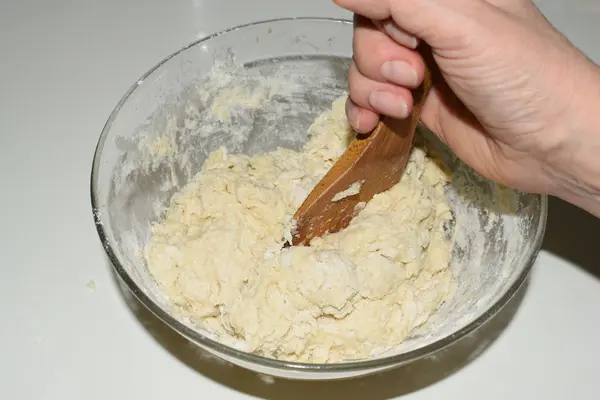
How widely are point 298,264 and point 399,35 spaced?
0.49 m

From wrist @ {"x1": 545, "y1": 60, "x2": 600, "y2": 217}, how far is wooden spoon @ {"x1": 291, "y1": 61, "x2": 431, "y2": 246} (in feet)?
0.92

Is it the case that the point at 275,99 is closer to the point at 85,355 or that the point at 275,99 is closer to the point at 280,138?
Result: the point at 280,138

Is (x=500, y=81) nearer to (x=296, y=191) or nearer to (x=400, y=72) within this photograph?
(x=400, y=72)

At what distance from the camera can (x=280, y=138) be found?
5.89 feet

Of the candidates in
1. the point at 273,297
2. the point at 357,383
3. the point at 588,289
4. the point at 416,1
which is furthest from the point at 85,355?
the point at 588,289

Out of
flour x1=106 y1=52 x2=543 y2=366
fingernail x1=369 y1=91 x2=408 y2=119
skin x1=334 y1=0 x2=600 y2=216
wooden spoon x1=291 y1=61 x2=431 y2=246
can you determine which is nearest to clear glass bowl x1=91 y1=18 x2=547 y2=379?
flour x1=106 y1=52 x2=543 y2=366

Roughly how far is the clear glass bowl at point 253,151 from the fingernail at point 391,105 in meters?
0.34

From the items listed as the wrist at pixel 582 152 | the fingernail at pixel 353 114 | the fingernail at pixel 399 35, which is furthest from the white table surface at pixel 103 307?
the fingernail at pixel 399 35

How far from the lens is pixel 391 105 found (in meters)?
1.28

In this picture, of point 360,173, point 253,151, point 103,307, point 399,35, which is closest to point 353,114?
point 360,173

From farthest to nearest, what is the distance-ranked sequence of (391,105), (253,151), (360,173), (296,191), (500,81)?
(253,151)
(296,191)
(360,173)
(391,105)
(500,81)

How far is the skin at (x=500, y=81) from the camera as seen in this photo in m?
1.12

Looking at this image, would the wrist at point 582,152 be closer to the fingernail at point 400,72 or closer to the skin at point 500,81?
the skin at point 500,81

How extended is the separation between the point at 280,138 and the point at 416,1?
0.77 metres
